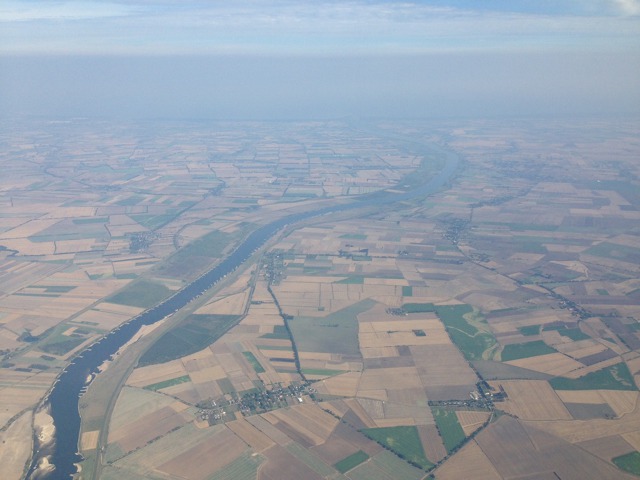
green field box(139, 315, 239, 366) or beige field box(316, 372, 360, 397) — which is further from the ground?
beige field box(316, 372, 360, 397)

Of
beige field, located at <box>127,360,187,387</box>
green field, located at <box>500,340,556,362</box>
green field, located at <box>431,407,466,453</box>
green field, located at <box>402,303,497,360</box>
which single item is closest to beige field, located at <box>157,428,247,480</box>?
beige field, located at <box>127,360,187,387</box>

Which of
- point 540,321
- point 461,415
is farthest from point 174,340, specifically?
point 540,321

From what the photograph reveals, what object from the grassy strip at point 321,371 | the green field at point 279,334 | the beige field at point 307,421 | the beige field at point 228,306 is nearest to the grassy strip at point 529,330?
the grassy strip at point 321,371

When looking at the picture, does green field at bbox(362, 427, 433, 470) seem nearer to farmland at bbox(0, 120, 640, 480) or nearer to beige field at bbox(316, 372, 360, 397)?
farmland at bbox(0, 120, 640, 480)

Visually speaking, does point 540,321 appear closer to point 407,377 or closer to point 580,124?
point 407,377

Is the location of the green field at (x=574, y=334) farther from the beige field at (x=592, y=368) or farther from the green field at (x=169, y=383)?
the green field at (x=169, y=383)

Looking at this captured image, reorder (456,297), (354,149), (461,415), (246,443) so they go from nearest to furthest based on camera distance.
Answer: (246,443), (461,415), (456,297), (354,149)
